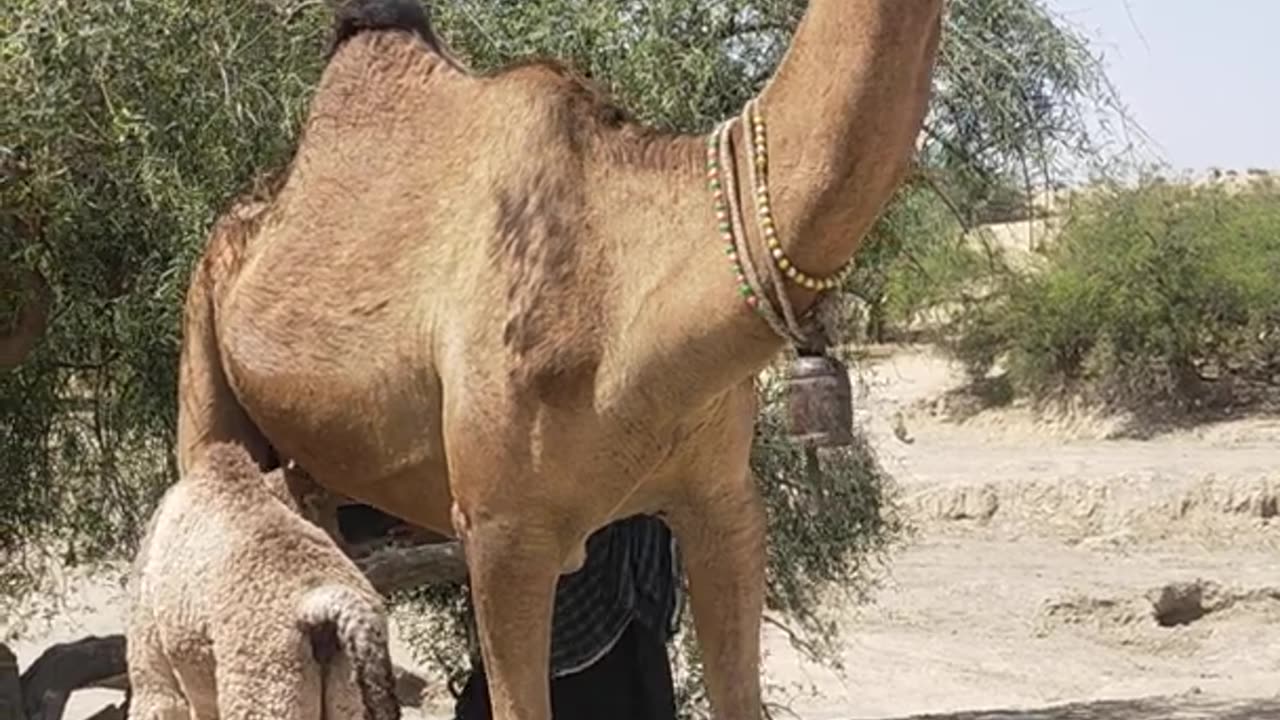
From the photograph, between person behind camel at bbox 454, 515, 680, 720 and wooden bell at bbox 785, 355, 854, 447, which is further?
wooden bell at bbox 785, 355, 854, 447

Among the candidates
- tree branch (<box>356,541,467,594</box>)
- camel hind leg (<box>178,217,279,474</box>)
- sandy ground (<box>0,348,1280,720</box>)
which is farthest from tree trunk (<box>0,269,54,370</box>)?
sandy ground (<box>0,348,1280,720</box>)

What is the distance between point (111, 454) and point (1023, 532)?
10.6 meters

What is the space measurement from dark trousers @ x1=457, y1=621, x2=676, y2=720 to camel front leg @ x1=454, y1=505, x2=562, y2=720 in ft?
2.65

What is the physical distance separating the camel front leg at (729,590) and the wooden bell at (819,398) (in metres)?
1.00

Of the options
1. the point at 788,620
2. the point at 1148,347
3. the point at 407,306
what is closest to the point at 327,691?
the point at 407,306

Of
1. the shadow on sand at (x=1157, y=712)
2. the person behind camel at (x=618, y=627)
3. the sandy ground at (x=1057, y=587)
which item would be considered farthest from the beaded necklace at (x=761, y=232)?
the shadow on sand at (x=1157, y=712)

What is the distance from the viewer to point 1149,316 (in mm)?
18906

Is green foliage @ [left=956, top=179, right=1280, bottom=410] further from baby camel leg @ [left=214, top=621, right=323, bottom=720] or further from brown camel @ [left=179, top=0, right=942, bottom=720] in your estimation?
baby camel leg @ [left=214, top=621, right=323, bottom=720]

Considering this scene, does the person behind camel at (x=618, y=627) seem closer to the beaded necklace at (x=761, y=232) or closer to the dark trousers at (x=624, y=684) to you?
the dark trousers at (x=624, y=684)

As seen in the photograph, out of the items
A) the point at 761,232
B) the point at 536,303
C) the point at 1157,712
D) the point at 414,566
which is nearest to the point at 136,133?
the point at 414,566

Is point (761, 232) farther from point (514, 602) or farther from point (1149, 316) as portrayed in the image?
point (1149, 316)

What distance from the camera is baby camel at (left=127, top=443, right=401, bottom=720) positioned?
2.43 meters

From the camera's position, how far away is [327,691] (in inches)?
96.3

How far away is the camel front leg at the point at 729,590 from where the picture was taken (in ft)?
11.1
